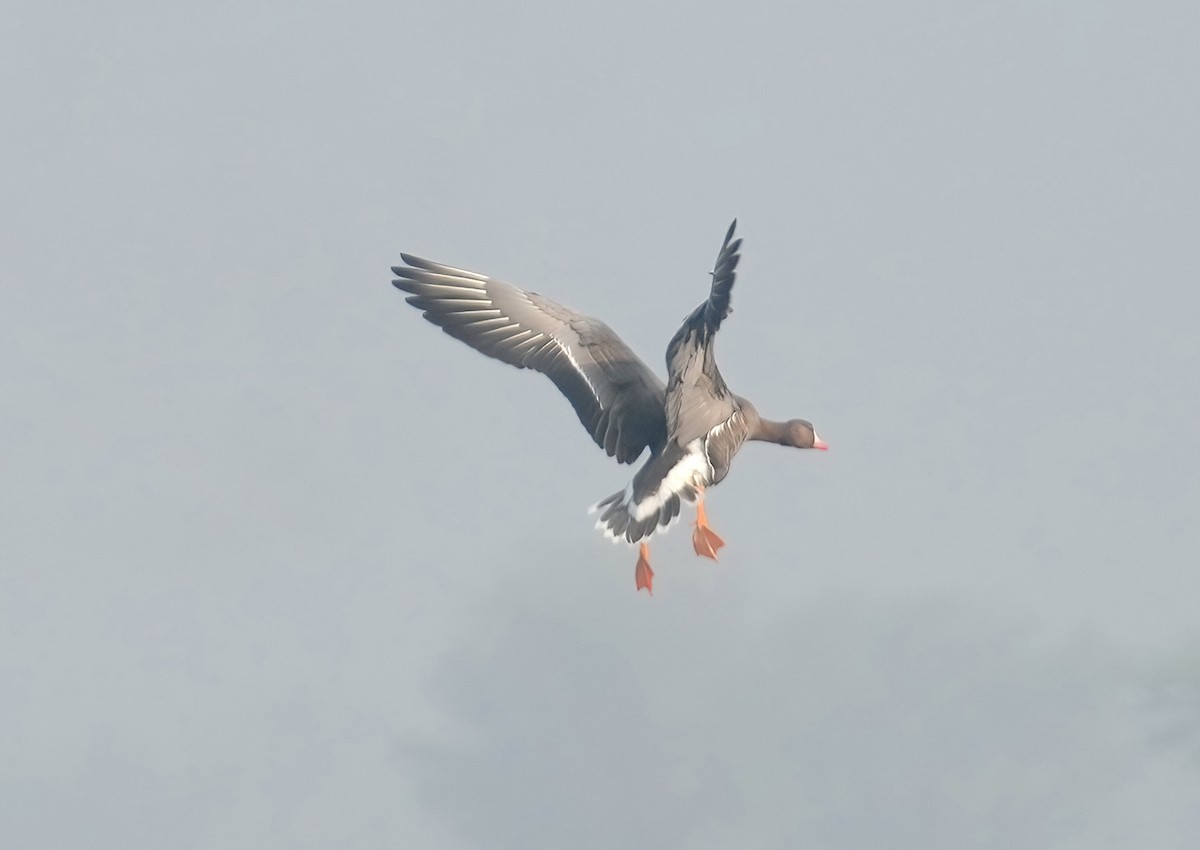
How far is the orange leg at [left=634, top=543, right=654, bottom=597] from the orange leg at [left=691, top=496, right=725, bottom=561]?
2.19ft

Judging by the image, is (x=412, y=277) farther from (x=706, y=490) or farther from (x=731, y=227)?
(x=731, y=227)

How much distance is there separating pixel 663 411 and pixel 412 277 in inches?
162

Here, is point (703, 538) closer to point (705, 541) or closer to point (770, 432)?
point (705, 541)

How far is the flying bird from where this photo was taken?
942 inches

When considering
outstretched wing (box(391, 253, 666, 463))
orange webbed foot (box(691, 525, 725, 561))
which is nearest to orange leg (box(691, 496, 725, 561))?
orange webbed foot (box(691, 525, 725, 561))

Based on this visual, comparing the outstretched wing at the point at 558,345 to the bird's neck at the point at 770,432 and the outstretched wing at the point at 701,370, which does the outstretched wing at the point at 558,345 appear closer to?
the outstretched wing at the point at 701,370

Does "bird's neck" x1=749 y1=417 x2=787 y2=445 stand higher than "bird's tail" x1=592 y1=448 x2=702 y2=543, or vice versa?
"bird's neck" x1=749 y1=417 x2=787 y2=445

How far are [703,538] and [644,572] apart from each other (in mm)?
953

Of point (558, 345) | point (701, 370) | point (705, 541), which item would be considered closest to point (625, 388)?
point (558, 345)

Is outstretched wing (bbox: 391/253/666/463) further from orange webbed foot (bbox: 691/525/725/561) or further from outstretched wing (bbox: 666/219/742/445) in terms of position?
orange webbed foot (bbox: 691/525/725/561)

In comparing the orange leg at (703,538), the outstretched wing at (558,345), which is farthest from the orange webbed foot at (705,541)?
the outstretched wing at (558,345)

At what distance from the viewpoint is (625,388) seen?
82.9 feet

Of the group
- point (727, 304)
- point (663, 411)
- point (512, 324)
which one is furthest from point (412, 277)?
point (727, 304)

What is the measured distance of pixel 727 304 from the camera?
21156mm
